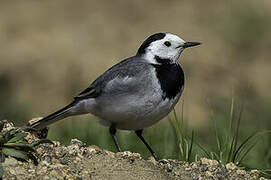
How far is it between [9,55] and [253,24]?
466 cm

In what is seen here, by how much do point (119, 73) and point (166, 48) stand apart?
22.5 inches

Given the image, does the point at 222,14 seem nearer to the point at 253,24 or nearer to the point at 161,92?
the point at 253,24

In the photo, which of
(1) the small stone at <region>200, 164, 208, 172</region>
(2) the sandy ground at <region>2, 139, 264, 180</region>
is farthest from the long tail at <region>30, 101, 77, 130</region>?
(1) the small stone at <region>200, 164, 208, 172</region>

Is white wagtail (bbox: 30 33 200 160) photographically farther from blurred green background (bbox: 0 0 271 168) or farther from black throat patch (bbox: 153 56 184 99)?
blurred green background (bbox: 0 0 271 168)

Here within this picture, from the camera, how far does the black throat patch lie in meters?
5.89

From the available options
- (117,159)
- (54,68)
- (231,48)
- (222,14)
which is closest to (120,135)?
(117,159)

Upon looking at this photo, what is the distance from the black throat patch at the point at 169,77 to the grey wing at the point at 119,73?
0.15 metres

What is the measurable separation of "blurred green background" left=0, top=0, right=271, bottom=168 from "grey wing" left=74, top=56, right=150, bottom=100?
2.46 m

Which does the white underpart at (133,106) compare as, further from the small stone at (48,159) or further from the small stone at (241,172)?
the small stone at (48,159)

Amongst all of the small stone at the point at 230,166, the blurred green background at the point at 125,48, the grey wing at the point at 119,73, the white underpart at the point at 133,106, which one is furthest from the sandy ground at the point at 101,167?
the blurred green background at the point at 125,48

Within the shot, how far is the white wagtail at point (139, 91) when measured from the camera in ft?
19.1

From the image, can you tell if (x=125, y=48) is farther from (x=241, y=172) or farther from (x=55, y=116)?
(x=241, y=172)

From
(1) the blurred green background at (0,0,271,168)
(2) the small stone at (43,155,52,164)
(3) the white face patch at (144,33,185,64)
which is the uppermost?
(3) the white face patch at (144,33,185,64)


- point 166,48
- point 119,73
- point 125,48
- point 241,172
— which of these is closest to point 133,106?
point 119,73
